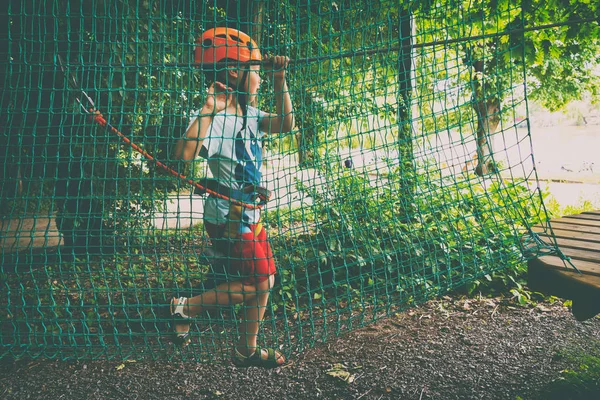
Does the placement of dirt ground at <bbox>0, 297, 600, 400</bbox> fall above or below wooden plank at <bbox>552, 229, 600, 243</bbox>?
below

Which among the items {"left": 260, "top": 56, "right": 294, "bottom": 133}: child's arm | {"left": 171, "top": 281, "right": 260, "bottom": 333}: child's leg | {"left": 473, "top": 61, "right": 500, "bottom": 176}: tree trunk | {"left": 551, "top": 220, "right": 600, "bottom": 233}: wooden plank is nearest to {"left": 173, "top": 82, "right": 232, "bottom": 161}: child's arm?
{"left": 260, "top": 56, "right": 294, "bottom": 133}: child's arm

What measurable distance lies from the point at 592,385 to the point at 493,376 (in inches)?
17.8

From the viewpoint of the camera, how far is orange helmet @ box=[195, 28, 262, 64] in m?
2.14

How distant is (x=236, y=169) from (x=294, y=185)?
0.89 meters

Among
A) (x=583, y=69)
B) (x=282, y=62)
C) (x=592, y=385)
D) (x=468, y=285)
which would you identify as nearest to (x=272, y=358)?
(x=282, y=62)

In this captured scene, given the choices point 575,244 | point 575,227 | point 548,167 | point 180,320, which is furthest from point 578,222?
point 548,167

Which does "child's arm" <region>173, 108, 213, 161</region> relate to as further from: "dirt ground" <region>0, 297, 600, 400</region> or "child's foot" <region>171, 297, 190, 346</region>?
"dirt ground" <region>0, 297, 600, 400</region>

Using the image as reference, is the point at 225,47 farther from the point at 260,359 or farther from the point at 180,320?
the point at 260,359

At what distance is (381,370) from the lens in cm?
260

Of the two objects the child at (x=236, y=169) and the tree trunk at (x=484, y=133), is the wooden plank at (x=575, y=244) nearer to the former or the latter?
the tree trunk at (x=484, y=133)

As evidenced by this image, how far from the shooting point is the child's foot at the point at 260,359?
87.8 inches

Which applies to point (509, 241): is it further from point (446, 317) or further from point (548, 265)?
point (446, 317)

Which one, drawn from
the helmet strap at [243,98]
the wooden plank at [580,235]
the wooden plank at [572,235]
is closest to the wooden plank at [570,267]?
the wooden plank at [572,235]

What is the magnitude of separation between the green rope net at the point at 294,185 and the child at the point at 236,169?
0.08 m
